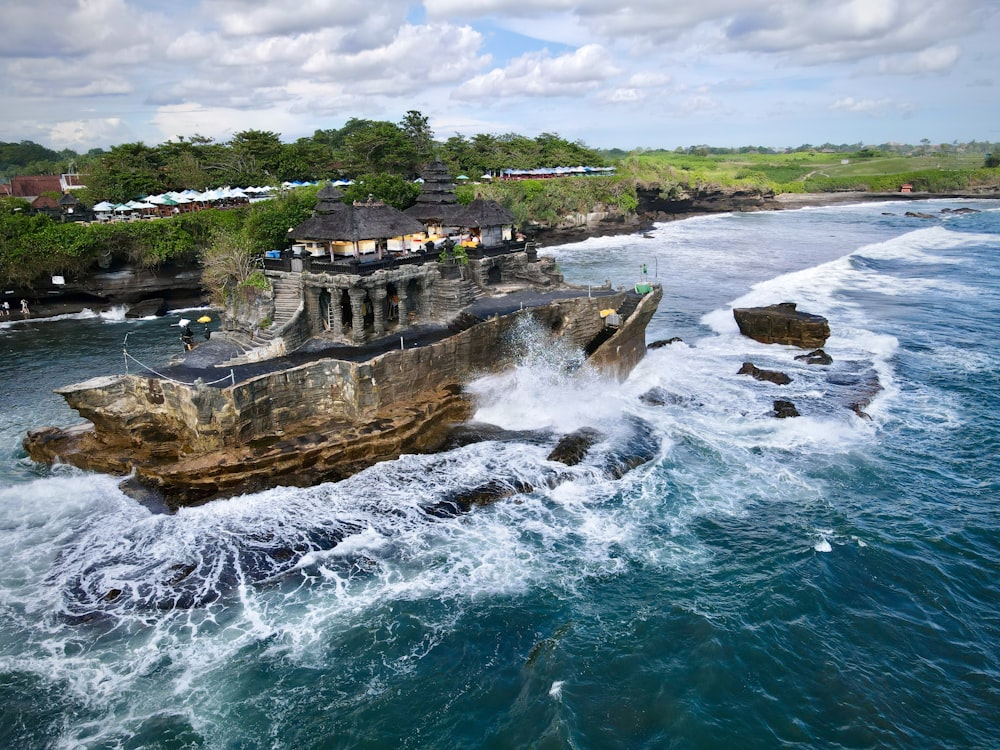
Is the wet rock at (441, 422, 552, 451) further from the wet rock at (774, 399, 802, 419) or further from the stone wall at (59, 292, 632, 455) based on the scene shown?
the wet rock at (774, 399, 802, 419)

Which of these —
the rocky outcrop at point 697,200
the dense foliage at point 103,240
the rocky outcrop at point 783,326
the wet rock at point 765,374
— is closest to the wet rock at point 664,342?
the rocky outcrop at point 783,326

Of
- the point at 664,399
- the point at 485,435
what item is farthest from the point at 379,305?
the point at 664,399

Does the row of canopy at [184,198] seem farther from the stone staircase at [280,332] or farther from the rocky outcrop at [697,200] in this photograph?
the rocky outcrop at [697,200]

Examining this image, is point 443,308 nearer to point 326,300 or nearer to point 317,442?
point 326,300

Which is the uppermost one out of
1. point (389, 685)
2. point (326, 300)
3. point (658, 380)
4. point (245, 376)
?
point (326, 300)

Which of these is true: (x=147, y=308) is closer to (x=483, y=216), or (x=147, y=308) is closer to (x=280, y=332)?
(x=280, y=332)

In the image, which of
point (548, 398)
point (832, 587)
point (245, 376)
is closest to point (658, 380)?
point (548, 398)
